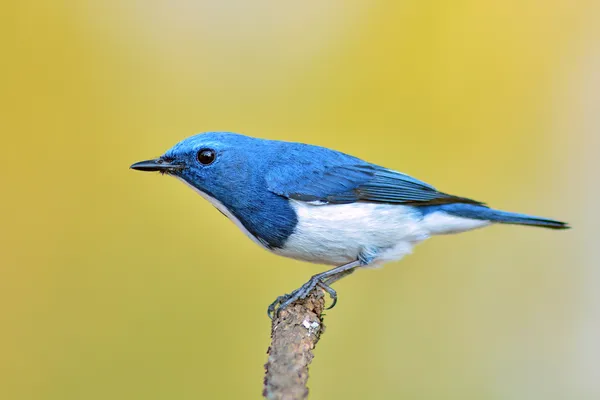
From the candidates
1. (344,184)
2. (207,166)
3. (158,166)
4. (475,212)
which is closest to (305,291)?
(344,184)

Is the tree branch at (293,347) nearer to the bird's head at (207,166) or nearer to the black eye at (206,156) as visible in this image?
the bird's head at (207,166)

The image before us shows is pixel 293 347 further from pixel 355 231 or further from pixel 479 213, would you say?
pixel 479 213

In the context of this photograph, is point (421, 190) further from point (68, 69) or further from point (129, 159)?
point (68, 69)

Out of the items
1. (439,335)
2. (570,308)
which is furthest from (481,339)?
(570,308)

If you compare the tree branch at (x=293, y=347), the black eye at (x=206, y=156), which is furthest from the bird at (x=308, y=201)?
the tree branch at (x=293, y=347)

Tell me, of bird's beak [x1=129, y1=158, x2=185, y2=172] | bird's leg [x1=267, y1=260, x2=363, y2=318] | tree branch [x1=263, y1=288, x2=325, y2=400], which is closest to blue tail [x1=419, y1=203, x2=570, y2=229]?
bird's leg [x1=267, y1=260, x2=363, y2=318]

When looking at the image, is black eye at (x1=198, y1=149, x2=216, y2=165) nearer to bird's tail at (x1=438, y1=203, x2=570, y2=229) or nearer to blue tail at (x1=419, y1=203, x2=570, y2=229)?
blue tail at (x1=419, y1=203, x2=570, y2=229)
